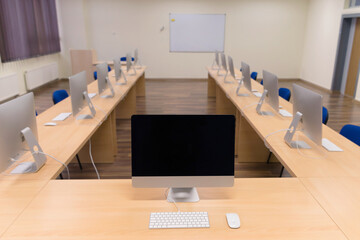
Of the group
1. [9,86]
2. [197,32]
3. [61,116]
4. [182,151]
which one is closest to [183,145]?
[182,151]

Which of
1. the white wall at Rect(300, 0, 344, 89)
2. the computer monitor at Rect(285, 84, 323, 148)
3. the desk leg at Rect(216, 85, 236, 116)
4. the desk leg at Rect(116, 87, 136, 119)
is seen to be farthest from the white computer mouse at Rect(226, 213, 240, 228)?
the white wall at Rect(300, 0, 344, 89)

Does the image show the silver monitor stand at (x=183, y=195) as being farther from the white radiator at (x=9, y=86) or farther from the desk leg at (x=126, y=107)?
the white radiator at (x=9, y=86)

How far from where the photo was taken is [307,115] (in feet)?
7.55

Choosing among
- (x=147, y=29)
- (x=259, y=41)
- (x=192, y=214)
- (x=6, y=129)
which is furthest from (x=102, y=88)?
(x=259, y=41)

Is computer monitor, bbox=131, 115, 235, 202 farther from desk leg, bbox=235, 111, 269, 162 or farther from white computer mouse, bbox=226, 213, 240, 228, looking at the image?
desk leg, bbox=235, 111, 269, 162

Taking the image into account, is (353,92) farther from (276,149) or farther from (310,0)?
(276,149)

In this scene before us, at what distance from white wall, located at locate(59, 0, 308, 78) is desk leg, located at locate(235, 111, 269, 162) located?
667cm

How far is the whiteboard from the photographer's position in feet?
31.9

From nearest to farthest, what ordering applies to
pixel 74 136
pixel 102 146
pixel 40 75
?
pixel 74 136, pixel 102 146, pixel 40 75

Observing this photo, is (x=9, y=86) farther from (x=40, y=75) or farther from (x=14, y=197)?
(x=14, y=197)

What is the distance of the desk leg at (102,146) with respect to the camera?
12.5 feet

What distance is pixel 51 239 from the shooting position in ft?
4.41

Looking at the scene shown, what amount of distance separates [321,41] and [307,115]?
300 inches

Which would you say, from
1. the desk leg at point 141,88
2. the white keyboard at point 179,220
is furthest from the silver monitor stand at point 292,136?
the desk leg at point 141,88
